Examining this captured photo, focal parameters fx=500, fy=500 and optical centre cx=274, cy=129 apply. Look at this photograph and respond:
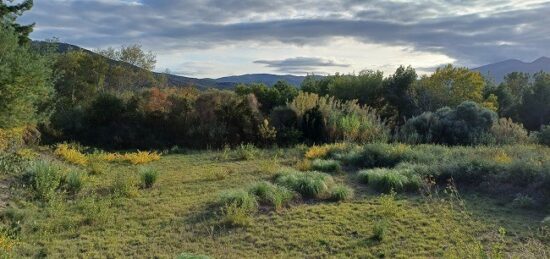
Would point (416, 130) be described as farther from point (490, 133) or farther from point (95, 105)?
point (95, 105)

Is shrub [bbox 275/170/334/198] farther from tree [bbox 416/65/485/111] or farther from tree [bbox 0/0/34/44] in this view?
tree [bbox 416/65/485/111]

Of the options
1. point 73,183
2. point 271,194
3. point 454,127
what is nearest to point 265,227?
point 271,194

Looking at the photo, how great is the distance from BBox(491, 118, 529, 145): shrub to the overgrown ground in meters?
7.46

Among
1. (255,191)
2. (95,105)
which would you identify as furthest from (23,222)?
(95,105)

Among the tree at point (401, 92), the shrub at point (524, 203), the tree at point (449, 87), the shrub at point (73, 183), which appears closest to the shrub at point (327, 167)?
the shrub at point (524, 203)

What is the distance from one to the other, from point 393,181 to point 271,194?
249 centimetres

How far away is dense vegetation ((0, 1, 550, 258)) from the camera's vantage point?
633 cm

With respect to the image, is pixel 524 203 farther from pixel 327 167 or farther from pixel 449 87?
pixel 449 87

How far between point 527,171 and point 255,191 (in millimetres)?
4992

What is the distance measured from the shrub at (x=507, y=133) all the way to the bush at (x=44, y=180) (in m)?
12.7

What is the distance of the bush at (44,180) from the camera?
8148mm

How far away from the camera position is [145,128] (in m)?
18.5

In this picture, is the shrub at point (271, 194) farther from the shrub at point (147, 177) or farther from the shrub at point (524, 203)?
the shrub at point (524, 203)

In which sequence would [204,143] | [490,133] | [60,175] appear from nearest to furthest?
[60,175] → [490,133] → [204,143]
